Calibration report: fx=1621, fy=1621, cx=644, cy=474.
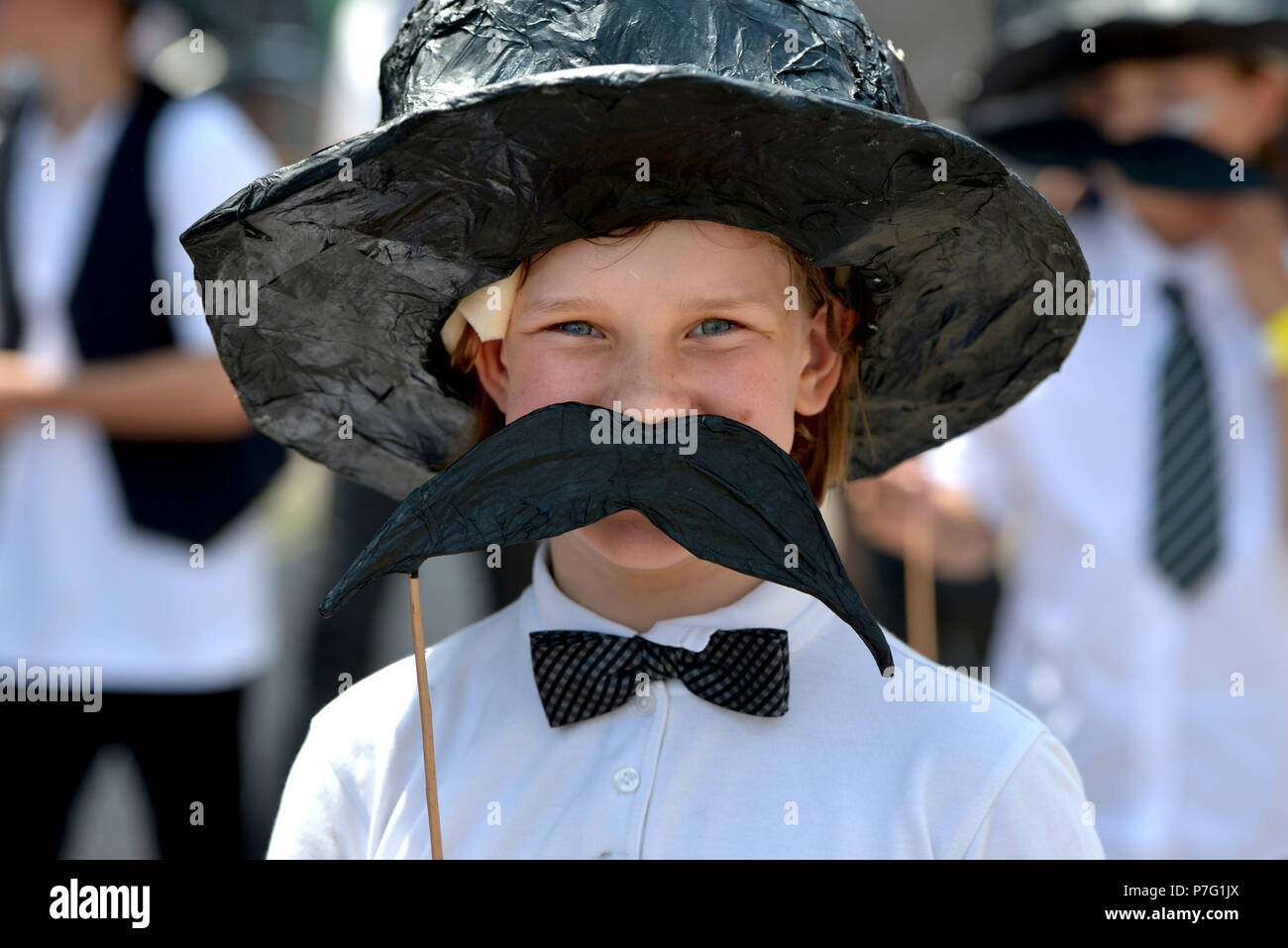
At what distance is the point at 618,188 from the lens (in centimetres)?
170

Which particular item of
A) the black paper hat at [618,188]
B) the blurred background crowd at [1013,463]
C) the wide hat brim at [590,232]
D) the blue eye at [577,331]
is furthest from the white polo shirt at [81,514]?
the blue eye at [577,331]

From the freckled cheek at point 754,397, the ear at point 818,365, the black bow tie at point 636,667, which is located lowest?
the black bow tie at point 636,667

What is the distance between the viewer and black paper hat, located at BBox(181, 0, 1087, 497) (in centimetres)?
157

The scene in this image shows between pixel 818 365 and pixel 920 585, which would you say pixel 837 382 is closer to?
pixel 818 365

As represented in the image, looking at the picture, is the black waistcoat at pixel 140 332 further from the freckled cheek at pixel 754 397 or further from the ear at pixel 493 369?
the freckled cheek at pixel 754 397

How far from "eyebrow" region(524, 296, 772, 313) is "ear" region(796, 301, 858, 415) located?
195mm

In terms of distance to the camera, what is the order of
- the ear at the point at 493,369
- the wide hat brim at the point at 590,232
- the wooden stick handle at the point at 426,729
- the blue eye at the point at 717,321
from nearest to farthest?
the wide hat brim at the point at 590,232
the wooden stick handle at the point at 426,729
the blue eye at the point at 717,321
the ear at the point at 493,369

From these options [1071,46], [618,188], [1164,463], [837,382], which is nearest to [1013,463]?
[1164,463]

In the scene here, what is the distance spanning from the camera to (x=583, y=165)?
1663 millimetres

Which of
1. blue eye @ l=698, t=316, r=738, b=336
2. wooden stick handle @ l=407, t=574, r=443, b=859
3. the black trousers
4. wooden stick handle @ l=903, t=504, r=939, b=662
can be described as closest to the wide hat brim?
blue eye @ l=698, t=316, r=738, b=336

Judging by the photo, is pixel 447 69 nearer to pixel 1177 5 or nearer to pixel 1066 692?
pixel 1066 692

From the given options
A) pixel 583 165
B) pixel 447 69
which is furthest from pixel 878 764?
pixel 447 69

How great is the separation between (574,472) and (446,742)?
0.46 meters

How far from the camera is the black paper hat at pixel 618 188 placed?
1574 millimetres
